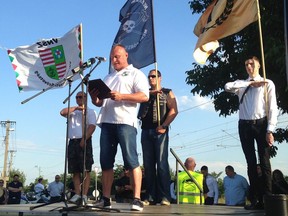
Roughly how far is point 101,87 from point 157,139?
5.93 feet

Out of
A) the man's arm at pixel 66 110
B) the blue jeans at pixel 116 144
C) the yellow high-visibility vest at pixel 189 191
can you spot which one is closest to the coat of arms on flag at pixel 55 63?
the man's arm at pixel 66 110

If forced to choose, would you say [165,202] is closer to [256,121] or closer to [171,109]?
[171,109]

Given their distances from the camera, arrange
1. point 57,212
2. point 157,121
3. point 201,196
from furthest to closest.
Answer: point 201,196 < point 157,121 < point 57,212

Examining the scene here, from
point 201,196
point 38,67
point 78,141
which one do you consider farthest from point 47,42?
point 201,196

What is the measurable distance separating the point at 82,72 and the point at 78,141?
165cm

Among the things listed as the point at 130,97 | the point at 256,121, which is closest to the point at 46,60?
the point at 130,97

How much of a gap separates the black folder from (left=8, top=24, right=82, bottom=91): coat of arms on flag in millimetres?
3096

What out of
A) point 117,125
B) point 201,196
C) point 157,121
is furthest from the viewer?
point 201,196

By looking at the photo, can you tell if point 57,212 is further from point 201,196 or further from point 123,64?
point 201,196

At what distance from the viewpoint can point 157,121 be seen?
626 centimetres

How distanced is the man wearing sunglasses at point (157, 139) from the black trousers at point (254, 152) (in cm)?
129

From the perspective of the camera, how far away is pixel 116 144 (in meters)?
5.09

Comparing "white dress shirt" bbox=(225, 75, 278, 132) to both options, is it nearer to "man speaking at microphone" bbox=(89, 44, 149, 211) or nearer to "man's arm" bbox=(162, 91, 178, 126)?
"man's arm" bbox=(162, 91, 178, 126)

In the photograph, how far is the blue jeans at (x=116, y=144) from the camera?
486cm
